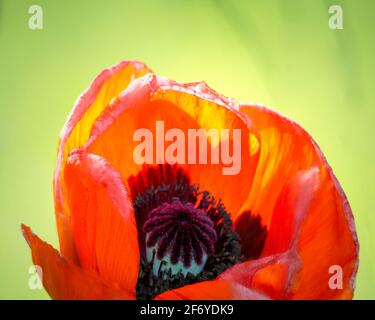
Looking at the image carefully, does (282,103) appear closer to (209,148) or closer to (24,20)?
(209,148)

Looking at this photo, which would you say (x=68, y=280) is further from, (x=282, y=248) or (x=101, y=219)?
(x=282, y=248)

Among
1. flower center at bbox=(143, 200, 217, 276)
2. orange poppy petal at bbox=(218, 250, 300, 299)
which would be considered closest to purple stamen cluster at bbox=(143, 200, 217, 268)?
flower center at bbox=(143, 200, 217, 276)

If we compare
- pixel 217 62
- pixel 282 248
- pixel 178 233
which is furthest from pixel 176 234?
pixel 217 62

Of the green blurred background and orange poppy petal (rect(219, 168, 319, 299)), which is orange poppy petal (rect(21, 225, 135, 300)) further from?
the green blurred background

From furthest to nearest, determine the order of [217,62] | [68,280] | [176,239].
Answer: [217,62], [176,239], [68,280]
